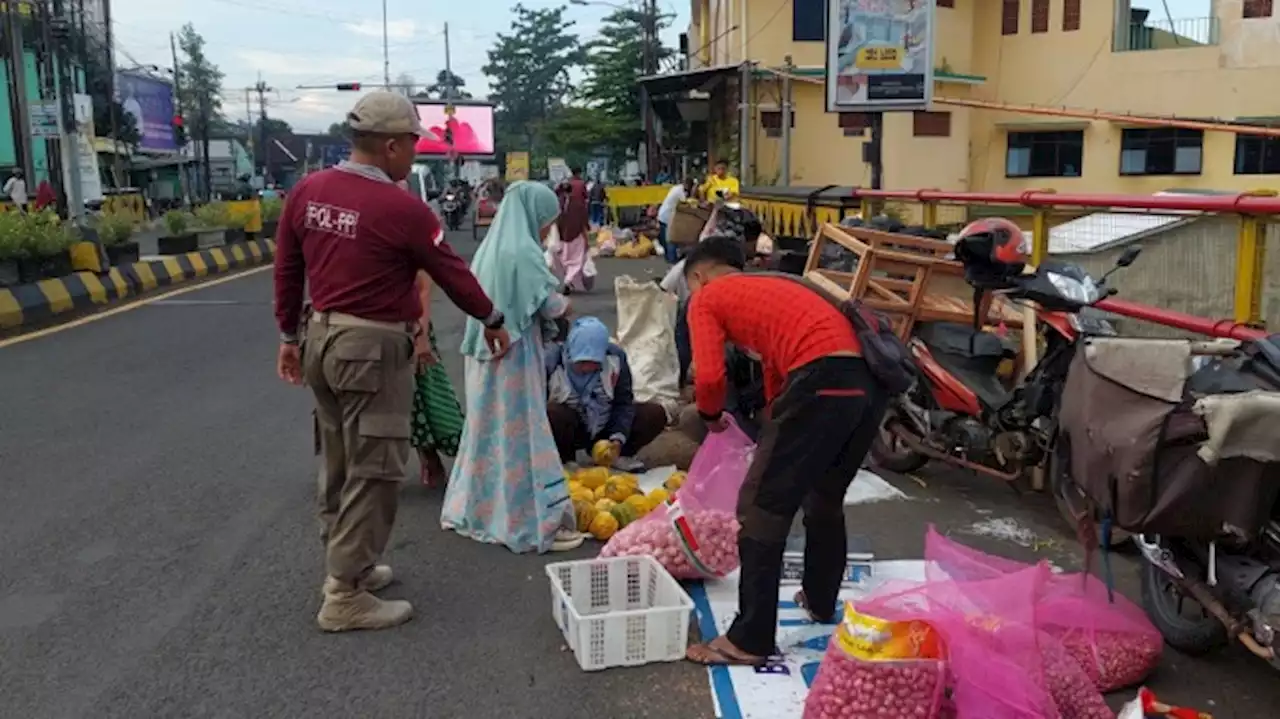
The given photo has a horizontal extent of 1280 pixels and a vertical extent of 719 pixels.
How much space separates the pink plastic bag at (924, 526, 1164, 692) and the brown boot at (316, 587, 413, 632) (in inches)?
78.4

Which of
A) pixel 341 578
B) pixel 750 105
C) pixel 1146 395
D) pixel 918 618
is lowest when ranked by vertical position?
pixel 341 578

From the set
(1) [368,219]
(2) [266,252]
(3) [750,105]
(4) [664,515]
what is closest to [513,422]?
(4) [664,515]

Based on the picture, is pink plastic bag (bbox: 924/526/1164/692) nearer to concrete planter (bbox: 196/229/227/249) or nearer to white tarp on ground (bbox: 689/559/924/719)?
white tarp on ground (bbox: 689/559/924/719)

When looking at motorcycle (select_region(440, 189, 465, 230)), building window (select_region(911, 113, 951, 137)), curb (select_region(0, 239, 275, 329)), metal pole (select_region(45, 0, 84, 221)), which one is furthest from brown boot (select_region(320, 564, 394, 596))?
building window (select_region(911, 113, 951, 137))

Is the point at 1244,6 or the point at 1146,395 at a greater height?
the point at 1244,6

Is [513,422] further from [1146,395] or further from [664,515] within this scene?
[1146,395]

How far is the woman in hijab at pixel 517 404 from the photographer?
5113 mm

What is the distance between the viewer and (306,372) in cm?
425

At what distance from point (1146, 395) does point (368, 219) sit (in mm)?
2577

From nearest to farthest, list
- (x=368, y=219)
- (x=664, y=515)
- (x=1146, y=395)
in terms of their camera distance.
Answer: (x=1146, y=395) → (x=368, y=219) → (x=664, y=515)

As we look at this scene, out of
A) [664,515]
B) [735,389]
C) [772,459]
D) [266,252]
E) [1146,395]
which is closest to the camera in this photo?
[1146,395]

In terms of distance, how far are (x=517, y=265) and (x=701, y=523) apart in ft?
4.86

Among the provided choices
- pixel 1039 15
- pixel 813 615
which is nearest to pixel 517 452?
pixel 813 615

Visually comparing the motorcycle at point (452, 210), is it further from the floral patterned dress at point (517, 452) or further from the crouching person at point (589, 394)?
the floral patterned dress at point (517, 452)
